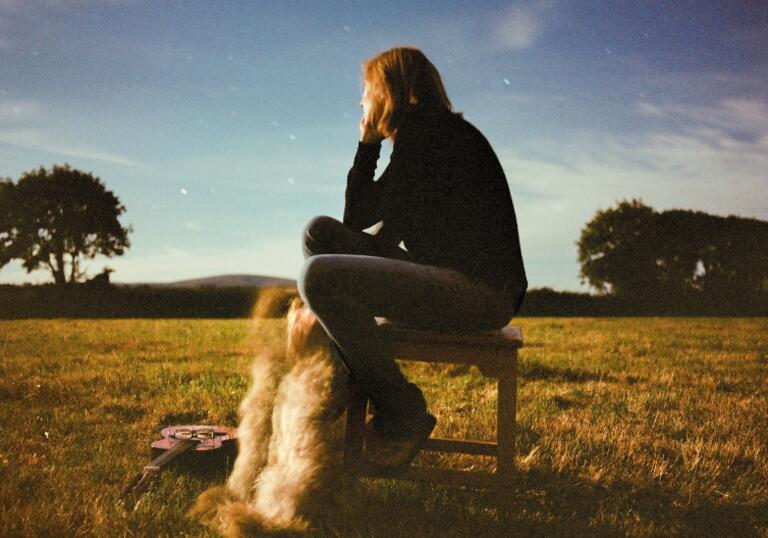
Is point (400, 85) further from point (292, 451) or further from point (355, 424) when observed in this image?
point (292, 451)

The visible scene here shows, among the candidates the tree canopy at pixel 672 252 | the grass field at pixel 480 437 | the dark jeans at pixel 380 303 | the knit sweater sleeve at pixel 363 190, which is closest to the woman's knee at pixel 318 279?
the dark jeans at pixel 380 303

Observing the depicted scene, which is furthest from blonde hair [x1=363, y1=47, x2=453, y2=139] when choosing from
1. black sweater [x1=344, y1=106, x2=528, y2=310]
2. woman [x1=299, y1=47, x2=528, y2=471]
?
black sweater [x1=344, y1=106, x2=528, y2=310]

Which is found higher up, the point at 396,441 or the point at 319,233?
the point at 319,233

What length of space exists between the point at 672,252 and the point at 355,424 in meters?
33.7

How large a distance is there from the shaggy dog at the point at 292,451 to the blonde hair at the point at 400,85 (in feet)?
3.51

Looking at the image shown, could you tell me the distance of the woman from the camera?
263 centimetres

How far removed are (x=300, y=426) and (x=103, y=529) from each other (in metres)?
0.96

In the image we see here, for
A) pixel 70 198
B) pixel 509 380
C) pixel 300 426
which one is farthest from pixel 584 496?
pixel 70 198

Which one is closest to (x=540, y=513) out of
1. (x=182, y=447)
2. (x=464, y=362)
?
(x=464, y=362)

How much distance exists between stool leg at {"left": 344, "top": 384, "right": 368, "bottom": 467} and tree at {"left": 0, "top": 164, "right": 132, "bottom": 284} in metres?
41.2

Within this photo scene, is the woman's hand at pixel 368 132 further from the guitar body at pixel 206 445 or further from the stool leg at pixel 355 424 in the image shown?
the guitar body at pixel 206 445

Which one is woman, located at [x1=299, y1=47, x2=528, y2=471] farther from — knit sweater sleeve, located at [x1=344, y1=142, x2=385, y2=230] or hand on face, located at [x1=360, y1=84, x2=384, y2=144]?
knit sweater sleeve, located at [x1=344, y1=142, x2=385, y2=230]

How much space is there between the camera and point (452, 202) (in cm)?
267

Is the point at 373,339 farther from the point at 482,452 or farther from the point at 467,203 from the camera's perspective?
the point at 482,452
